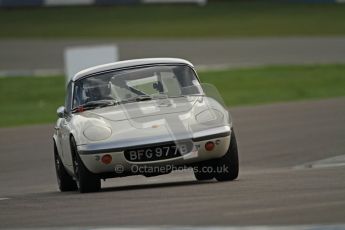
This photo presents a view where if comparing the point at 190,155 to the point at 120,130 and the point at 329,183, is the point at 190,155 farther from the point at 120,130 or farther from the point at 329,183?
the point at 329,183

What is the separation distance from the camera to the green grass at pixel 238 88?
2192 cm

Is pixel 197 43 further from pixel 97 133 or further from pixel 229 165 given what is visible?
pixel 97 133

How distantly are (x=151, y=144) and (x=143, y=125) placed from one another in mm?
252

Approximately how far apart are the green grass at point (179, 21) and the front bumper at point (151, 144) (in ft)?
73.3

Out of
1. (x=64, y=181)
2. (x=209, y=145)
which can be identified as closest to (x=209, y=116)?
(x=209, y=145)

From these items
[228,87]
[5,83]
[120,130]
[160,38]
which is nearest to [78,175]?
[120,130]

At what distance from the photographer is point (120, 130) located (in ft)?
30.8

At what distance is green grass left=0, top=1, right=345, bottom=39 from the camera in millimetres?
32281

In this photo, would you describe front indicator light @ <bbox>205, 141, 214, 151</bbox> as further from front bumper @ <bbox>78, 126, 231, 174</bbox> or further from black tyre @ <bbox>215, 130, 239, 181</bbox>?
black tyre @ <bbox>215, 130, 239, 181</bbox>

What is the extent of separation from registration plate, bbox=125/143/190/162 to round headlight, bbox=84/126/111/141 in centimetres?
25

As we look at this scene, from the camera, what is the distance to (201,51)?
2933 cm

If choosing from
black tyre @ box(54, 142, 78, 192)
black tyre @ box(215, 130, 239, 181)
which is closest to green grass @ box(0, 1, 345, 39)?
black tyre @ box(54, 142, 78, 192)

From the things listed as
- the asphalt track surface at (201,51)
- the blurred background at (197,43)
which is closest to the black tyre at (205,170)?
the blurred background at (197,43)

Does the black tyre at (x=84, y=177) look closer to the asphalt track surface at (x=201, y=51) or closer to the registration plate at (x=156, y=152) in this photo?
the registration plate at (x=156, y=152)
